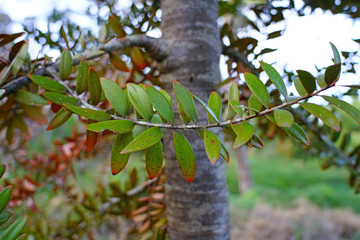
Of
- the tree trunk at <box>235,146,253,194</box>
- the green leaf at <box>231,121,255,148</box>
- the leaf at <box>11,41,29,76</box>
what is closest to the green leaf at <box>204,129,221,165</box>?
the green leaf at <box>231,121,255,148</box>

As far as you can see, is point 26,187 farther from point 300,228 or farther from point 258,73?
point 300,228

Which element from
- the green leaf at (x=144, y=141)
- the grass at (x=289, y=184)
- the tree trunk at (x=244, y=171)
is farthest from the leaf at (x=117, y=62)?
the tree trunk at (x=244, y=171)

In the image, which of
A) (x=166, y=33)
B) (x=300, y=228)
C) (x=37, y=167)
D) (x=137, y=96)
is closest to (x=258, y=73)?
(x=166, y=33)

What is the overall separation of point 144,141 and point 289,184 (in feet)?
18.9

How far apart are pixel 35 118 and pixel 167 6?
0.27 m

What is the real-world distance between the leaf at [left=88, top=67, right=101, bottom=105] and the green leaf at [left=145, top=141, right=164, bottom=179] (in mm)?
99

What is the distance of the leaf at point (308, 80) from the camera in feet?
0.57

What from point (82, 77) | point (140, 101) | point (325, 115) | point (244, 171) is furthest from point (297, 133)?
point (244, 171)

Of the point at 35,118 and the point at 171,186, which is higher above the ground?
the point at 35,118

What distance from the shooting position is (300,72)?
174 mm

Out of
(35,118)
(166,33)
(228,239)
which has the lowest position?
(228,239)

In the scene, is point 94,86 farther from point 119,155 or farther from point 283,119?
point 283,119

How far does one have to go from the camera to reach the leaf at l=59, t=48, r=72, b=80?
11.8 inches

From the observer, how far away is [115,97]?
0.73 feet
